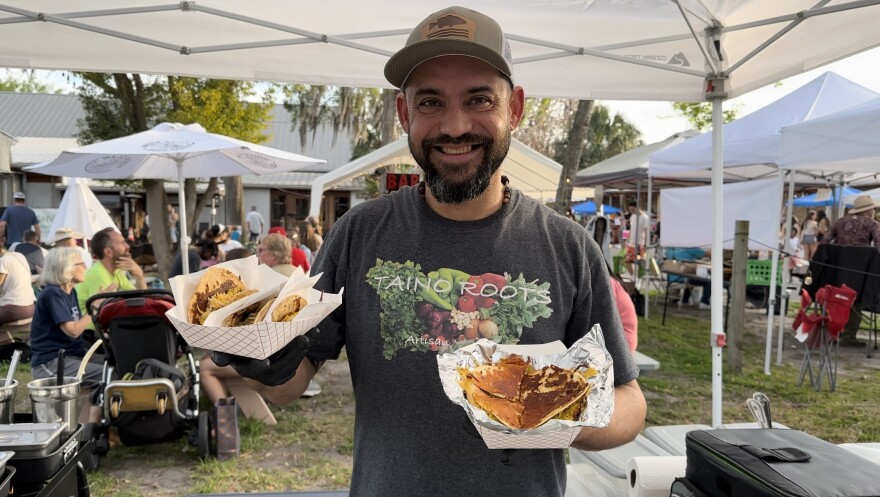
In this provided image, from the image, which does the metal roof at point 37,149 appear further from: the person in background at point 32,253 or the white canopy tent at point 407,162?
the white canopy tent at point 407,162

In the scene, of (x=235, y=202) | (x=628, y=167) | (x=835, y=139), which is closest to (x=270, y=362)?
(x=835, y=139)

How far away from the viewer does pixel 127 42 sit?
3.82 m

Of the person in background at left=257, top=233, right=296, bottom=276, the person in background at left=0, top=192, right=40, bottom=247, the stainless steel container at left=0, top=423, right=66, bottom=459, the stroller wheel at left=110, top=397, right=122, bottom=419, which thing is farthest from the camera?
the person in background at left=0, top=192, right=40, bottom=247

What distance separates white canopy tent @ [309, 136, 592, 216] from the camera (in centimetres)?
1147

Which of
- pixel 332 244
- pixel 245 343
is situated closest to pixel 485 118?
pixel 332 244

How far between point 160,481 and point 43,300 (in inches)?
75.0

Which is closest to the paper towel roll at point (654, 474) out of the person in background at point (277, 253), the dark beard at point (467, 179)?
the dark beard at point (467, 179)

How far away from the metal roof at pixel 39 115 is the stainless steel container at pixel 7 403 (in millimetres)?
32481

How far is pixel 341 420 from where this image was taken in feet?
19.2

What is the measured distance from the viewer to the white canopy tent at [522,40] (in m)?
3.46

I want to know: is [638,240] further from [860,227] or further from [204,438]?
[204,438]

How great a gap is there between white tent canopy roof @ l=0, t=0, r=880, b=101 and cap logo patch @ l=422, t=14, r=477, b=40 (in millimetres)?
2179

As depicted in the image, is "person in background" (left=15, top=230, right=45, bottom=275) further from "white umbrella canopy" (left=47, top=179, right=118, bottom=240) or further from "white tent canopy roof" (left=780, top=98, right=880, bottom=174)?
"white tent canopy roof" (left=780, top=98, right=880, bottom=174)

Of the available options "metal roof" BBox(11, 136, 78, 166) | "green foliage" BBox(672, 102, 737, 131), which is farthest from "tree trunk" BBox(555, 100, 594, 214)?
"metal roof" BBox(11, 136, 78, 166)
